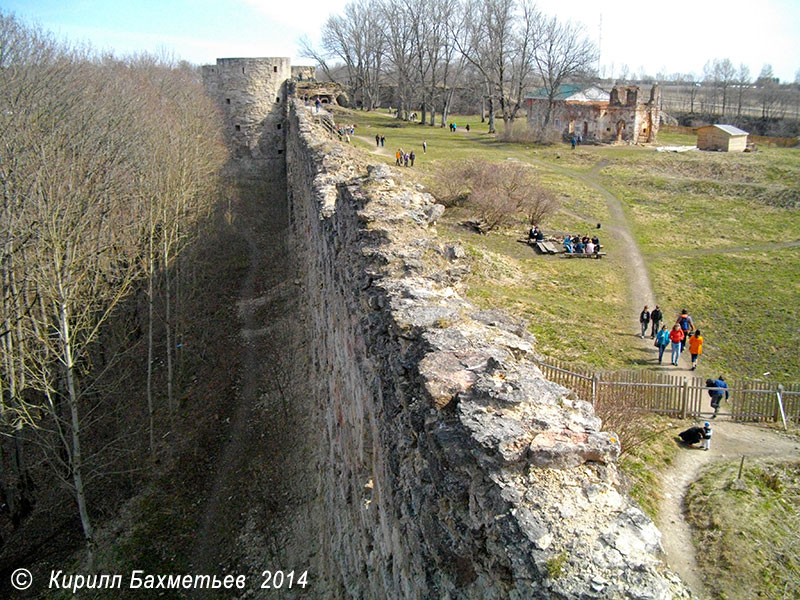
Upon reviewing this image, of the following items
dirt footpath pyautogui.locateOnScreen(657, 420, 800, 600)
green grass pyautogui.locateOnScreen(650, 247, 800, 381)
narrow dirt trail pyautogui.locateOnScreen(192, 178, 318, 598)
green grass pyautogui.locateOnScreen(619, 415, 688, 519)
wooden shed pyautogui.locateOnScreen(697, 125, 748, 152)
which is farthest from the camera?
wooden shed pyautogui.locateOnScreen(697, 125, 748, 152)

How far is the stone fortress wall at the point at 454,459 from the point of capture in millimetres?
1997

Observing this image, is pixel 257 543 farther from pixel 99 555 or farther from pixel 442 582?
pixel 442 582

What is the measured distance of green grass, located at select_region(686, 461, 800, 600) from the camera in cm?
648

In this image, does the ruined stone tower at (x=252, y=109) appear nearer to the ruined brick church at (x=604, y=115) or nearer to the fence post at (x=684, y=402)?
the ruined brick church at (x=604, y=115)

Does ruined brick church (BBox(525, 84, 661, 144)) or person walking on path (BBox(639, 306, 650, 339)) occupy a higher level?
ruined brick church (BBox(525, 84, 661, 144))

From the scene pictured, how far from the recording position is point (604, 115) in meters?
41.3

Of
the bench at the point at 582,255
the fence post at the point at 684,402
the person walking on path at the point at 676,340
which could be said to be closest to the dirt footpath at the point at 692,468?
the fence post at the point at 684,402

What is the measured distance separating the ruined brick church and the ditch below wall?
1558 inches

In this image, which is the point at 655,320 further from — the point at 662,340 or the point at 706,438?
the point at 706,438

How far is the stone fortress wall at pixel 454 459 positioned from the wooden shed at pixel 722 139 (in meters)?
40.2

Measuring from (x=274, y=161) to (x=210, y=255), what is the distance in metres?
13.0

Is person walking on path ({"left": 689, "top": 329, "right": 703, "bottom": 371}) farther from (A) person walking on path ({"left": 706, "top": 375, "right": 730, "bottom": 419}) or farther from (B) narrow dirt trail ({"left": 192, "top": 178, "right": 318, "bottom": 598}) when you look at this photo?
(B) narrow dirt trail ({"left": 192, "top": 178, "right": 318, "bottom": 598})

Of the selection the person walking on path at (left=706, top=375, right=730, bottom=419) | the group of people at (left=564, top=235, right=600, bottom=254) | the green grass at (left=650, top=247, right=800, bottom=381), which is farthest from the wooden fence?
the group of people at (left=564, top=235, right=600, bottom=254)

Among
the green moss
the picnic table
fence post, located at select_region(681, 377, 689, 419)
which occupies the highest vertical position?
the green moss
